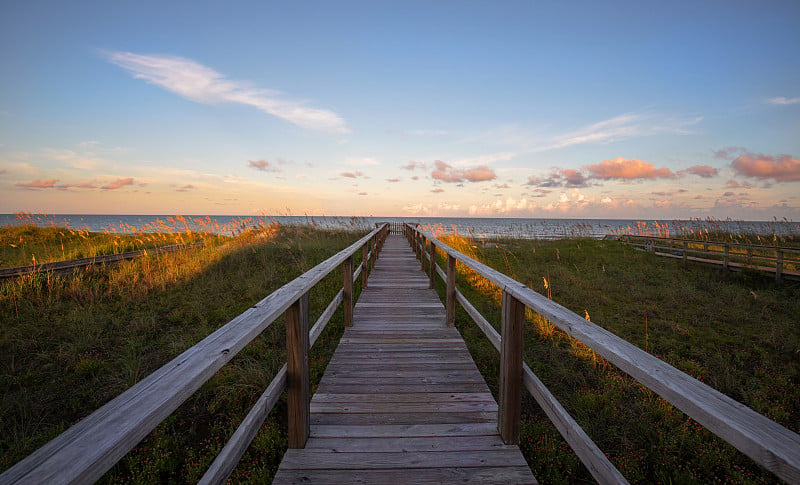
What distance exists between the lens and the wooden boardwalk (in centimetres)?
183

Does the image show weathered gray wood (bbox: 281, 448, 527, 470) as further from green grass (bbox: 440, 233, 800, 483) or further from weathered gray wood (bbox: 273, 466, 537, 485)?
green grass (bbox: 440, 233, 800, 483)

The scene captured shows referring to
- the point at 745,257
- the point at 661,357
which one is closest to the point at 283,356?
the point at 661,357

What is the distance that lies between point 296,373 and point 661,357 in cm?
455

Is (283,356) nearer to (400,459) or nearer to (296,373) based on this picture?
(296,373)

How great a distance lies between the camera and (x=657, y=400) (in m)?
3.06

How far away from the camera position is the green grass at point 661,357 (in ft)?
7.98

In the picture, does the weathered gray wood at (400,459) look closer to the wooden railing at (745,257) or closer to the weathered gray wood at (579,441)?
the weathered gray wood at (579,441)

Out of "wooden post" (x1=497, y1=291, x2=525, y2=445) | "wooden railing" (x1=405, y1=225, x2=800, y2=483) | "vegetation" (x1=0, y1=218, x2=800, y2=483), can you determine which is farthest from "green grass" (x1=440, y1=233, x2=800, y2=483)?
"wooden railing" (x1=405, y1=225, x2=800, y2=483)

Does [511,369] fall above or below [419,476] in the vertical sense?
above

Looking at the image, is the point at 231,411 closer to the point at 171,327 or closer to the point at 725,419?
A: the point at 171,327

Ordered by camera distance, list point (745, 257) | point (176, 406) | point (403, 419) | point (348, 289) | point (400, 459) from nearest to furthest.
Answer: point (176, 406) < point (400, 459) < point (403, 419) < point (348, 289) < point (745, 257)

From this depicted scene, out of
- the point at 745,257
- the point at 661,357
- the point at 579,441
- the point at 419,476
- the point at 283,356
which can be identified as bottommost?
the point at 661,357

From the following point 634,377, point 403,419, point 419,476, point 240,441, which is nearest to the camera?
point 634,377

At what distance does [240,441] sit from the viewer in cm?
143
